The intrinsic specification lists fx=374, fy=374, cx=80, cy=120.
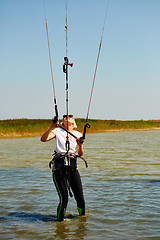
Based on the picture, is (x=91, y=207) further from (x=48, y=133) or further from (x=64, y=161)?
(x=48, y=133)

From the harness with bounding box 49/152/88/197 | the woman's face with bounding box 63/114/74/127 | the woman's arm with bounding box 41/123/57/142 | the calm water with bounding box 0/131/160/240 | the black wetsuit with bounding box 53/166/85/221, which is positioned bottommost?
the calm water with bounding box 0/131/160/240

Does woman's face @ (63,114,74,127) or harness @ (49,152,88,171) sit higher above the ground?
woman's face @ (63,114,74,127)

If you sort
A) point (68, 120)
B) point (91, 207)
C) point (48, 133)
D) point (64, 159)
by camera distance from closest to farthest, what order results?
1. point (48, 133)
2. point (64, 159)
3. point (68, 120)
4. point (91, 207)

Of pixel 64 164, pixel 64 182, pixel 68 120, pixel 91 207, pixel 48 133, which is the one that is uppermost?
pixel 68 120

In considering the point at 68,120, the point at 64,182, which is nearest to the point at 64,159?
the point at 64,182

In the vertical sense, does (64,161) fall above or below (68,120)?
below

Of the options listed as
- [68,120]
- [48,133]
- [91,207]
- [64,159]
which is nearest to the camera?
[48,133]

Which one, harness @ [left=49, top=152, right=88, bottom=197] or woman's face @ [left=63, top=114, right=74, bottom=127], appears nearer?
harness @ [left=49, top=152, right=88, bottom=197]

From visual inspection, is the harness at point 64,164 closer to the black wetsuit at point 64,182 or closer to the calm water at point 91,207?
the black wetsuit at point 64,182

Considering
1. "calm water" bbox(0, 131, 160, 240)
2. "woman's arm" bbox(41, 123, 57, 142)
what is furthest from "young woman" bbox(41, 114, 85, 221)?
"calm water" bbox(0, 131, 160, 240)

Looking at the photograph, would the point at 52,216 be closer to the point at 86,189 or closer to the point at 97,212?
the point at 97,212

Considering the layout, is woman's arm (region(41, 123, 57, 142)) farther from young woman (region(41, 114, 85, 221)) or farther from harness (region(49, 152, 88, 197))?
harness (region(49, 152, 88, 197))

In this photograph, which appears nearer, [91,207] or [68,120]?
[68,120]

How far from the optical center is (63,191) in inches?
278
